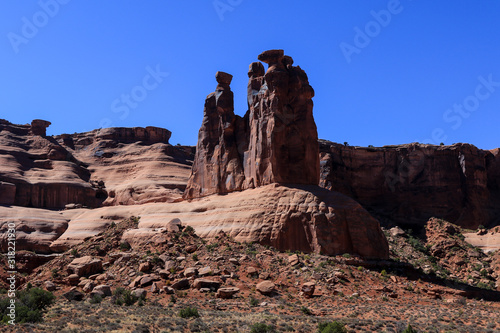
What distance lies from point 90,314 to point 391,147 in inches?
2788

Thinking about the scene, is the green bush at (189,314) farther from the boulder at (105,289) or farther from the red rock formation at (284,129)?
the red rock formation at (284,129)

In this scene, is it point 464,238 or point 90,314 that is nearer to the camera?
point 90,314

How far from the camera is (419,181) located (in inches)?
3462

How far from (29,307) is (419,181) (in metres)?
69.8

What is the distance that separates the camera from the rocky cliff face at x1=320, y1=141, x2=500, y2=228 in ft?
276

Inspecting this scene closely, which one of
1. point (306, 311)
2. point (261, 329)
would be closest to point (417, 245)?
point (306, 311)

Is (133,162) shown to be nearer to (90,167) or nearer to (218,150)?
(90,167)

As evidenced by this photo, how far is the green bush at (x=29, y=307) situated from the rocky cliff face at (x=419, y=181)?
55410mm

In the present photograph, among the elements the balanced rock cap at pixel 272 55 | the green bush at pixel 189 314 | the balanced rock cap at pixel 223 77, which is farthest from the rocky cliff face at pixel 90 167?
the green bush at pixel 189 314

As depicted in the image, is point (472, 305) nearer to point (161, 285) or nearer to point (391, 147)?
point (161, 285)

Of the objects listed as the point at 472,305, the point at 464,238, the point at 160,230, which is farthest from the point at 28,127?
the point at 472,305

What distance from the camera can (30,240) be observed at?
205 feet

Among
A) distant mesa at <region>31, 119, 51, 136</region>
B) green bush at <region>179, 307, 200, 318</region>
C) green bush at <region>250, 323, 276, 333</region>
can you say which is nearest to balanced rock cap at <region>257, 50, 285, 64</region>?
green bush at <region>179, 307, 200, 318</region>

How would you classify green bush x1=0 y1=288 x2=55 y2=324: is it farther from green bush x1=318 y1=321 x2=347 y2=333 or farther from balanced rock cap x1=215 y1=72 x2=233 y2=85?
balanced rock cap x1=215 y1=72 x2=233 y2=85
